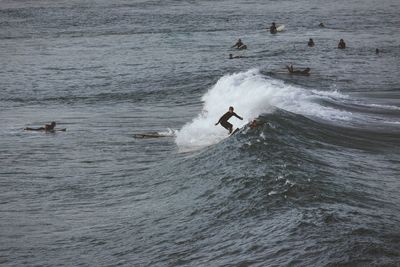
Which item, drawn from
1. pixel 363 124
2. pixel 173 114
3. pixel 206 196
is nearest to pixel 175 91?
pixel 173 114

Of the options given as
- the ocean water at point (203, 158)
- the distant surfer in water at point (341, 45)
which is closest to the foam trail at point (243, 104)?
the ocean water at point (203, 158)

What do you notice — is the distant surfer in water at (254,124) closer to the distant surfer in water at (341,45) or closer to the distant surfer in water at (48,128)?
the distant surfer in water at (48,128)

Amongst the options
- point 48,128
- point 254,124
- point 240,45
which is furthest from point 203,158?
point 240,45

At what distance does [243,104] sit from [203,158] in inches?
362

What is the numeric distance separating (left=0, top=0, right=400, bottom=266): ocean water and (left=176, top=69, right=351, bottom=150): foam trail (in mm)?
133

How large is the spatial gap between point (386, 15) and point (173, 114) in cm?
5157

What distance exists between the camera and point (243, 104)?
3112cm

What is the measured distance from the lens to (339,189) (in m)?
17.0

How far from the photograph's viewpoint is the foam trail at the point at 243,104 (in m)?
27.1

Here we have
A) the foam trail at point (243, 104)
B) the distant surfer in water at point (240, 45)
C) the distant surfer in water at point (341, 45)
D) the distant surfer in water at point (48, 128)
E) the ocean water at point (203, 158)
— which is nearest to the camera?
the ocean water at point (203, 158)

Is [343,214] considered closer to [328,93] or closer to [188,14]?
[328,93]

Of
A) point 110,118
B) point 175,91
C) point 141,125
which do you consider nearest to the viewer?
point 141,125

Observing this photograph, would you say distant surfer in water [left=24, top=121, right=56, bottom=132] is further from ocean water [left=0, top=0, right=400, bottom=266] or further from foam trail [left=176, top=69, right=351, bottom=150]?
foam trail [left=176, top=69, right=351, bottom=150]

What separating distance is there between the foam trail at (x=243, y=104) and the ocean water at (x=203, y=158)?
0.13 meters
